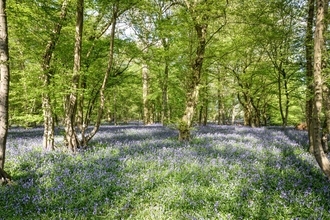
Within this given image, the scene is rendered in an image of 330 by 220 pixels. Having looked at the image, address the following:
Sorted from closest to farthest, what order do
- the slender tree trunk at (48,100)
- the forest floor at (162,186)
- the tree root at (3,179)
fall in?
the forest floor at (162,186), the tree root at (3,179), the slender tree trunk at (48,100)

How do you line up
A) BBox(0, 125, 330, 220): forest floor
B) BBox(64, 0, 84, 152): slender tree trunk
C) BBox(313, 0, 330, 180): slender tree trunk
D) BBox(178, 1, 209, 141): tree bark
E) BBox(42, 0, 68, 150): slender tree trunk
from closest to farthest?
BBox(0, 125, 330, 220): forest floor → BBox(313, 0, 330, 180): slender tree trunk → BBox(64, 0, 84, 152): slender tree trunk → BBox(42, 0, 68, 150): slender tree trunk → BBox(178, 1, 209, 141): tree bark

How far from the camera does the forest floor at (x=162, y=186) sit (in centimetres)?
441

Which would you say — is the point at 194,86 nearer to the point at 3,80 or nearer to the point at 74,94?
the point at 74,94

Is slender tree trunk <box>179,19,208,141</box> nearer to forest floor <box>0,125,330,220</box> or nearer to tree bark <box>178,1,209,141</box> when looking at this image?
tree bark <box>178,1,209,141</box>

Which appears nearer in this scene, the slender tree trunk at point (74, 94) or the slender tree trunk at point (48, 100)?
the slender tree trunk at point (74, 94)

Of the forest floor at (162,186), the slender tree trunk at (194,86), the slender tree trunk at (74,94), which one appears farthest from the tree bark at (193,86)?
the slender tree trunk at (74,94)

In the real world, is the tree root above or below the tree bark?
below

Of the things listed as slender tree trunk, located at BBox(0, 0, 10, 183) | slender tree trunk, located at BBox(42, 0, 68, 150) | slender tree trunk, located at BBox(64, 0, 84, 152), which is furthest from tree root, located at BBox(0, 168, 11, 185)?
slender tree trunk, located at BBox(42, 0, 68, 150)

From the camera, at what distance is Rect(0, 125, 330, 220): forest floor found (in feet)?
14.5

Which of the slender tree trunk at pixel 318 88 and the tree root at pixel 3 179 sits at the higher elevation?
the slender tree trunk at pixel 318 88

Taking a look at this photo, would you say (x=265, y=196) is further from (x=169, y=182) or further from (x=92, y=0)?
(x=92, y=0)

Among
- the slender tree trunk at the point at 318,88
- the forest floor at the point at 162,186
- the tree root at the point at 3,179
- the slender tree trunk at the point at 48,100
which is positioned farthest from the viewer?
the slender tree trunk at the point at 48,100

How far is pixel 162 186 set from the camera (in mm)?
5402

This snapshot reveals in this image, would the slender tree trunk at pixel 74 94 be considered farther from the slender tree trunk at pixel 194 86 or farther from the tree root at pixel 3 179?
the slender tree trunk at pixel 194 86
